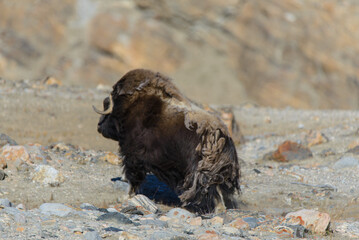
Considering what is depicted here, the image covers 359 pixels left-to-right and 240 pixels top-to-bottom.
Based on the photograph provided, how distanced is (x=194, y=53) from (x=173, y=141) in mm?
35865

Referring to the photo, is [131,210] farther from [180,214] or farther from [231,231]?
[231,231]

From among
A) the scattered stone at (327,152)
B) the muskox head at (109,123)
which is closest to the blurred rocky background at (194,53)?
the scattered stone at (327,152)

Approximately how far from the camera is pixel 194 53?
1702 inches

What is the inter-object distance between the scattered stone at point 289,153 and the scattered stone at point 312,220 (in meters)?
6.33

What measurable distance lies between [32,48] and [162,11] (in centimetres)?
970

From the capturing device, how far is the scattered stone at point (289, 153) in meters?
13.3

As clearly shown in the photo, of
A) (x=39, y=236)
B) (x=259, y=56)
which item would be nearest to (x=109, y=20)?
(x=259, y=56)

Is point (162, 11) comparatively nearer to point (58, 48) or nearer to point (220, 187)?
point (58, 48)

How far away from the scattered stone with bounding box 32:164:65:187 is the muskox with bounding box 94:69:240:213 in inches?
40.0

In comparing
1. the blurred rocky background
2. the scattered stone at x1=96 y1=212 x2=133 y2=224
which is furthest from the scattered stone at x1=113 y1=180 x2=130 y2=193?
the blurred rocky background

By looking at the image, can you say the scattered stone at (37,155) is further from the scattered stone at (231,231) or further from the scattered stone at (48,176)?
the scattered stone at (231,231)

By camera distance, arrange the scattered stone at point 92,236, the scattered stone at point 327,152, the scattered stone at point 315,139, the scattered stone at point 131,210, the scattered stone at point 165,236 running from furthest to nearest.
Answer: the scattered stone at point 315,139
the scattered stone at point 327,152
the scattered stone at point 131,210
the scattered stone at point 165,236
the scattered stone at point 92,236

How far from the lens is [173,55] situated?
42.4 meters

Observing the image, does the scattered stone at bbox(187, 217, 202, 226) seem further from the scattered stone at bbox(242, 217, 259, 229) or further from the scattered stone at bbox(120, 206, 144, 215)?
the scattered stone at bbox(120, 206, 144, 215)
